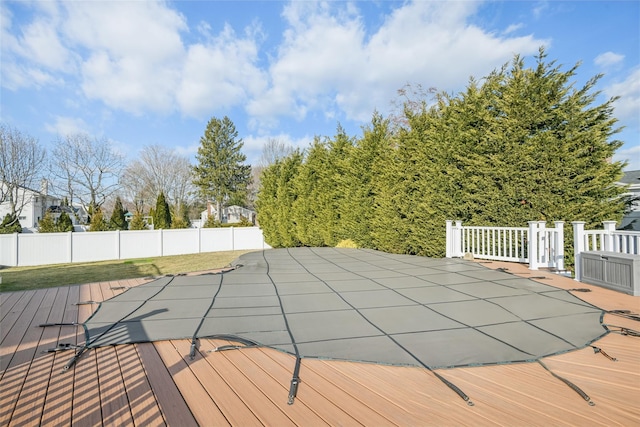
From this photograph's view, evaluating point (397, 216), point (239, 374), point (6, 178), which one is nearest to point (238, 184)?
point (6, 178)

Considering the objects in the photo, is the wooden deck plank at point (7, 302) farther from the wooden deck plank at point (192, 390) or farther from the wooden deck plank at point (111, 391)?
the wooden deck plank at point (192, 390)

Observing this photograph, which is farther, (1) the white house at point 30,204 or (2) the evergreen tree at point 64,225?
(1) the white house at point 30,204

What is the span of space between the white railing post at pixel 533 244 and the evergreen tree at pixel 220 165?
69.7 ft

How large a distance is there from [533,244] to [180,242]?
40.5 feet

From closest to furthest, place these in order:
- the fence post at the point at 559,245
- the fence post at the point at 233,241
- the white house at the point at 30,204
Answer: the fence post at the point at 559,245 → the fence post at the point at 233,241 → the white house at the point at 30,204

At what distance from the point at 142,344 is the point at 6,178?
59.7 feet

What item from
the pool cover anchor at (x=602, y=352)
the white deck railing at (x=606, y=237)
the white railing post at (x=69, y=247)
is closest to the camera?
the pool cover anchor at (x=602, y=352)

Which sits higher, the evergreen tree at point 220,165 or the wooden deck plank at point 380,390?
the evergreen tree at point 220,165

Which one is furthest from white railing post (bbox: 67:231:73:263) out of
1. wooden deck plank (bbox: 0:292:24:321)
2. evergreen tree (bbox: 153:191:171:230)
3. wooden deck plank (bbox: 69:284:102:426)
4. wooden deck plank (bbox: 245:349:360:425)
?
wooden deck plank (bbox: 245:349:360:425)

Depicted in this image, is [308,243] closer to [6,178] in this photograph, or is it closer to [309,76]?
[309,76]

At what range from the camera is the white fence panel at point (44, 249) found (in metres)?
10.1

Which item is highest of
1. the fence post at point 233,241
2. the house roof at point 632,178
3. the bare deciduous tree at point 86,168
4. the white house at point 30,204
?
the bare deciduous tree at point 86,168

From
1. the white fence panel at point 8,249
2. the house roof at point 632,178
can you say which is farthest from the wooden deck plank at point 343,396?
the house roof at point 632,178

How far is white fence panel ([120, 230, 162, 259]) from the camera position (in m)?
11.7
